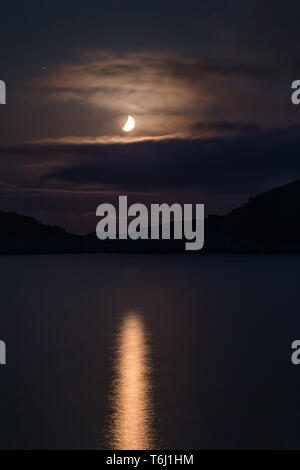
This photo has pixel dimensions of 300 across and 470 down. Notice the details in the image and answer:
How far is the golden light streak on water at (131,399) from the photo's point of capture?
10719 millimetres

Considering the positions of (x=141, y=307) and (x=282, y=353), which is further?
(x=141, y=307)

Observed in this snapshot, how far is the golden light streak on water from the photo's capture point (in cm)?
1072

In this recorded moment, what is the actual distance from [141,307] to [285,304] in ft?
23.1

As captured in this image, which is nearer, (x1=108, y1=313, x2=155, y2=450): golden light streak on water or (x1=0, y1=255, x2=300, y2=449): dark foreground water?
(x1=108, y1=313, x2=155, y2=450): golden light streak on water

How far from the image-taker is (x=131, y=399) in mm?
13188

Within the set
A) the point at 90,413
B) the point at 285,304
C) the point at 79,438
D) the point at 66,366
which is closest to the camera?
the point at 79,438

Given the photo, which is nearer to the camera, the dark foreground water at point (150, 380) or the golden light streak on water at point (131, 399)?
the golden light streak on water at point (131, 399)

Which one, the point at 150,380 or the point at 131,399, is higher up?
the point at 150,380

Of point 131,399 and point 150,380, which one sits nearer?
point 131,399

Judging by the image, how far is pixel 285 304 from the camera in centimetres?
3359

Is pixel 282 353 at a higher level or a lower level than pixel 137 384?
higher

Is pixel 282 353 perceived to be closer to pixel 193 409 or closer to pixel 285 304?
pixel 193 409
